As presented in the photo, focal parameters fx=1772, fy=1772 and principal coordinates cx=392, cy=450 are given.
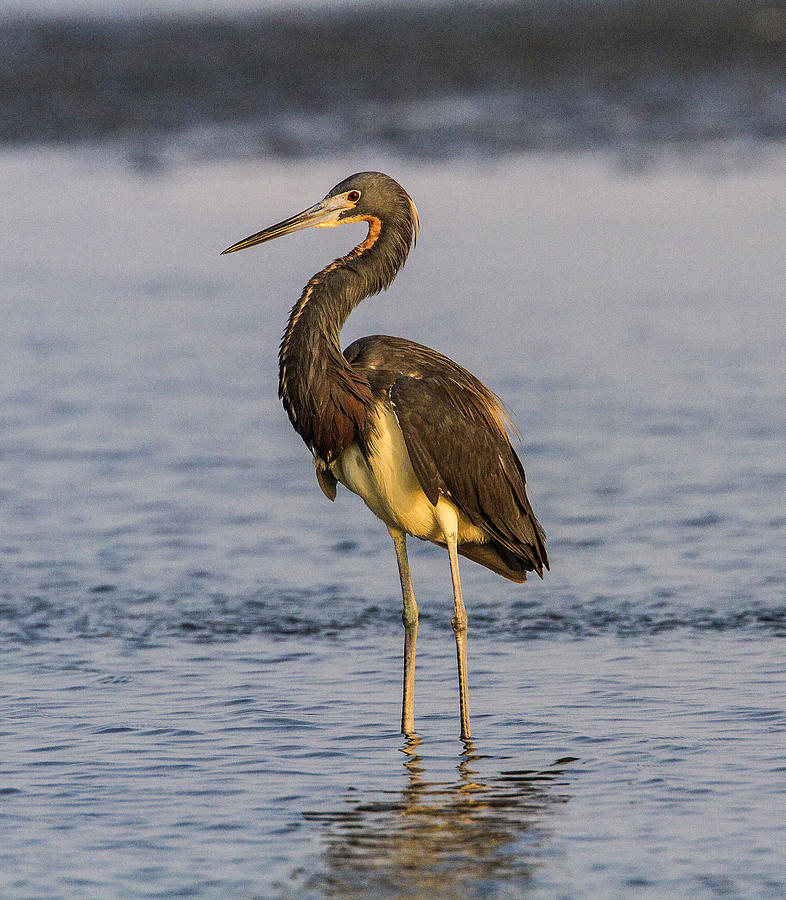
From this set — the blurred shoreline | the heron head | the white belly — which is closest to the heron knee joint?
the white belly

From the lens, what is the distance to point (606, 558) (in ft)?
32.4

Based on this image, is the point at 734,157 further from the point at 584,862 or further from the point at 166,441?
the point at 584,862

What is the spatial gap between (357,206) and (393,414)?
895mm

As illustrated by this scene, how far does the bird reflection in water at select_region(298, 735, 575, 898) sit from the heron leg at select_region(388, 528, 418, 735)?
38 cm

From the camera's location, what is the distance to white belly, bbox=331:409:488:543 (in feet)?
23.7

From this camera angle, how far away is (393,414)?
7.20 meters

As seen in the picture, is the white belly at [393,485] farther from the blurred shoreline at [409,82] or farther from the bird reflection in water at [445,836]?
the blurred shoreline at [409,82]

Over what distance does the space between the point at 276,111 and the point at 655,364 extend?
13.2 metres

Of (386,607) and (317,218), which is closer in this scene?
(317,218)

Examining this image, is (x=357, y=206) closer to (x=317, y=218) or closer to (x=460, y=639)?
(x=317, y=218)

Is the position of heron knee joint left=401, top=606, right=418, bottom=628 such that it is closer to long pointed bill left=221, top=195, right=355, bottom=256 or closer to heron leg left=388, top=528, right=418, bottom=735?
heron leg left=388, top=528, right=418, bottom=735

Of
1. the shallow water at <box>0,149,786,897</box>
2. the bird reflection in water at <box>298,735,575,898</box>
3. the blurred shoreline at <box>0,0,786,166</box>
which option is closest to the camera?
the bird reflection in water at <box>298,735,575,898</box>

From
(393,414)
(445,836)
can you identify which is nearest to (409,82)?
(393,414)

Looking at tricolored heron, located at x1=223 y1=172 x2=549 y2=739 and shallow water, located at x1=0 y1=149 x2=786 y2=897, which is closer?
shallow water, located at x1=0 y1=149 x2=786 y2=897
